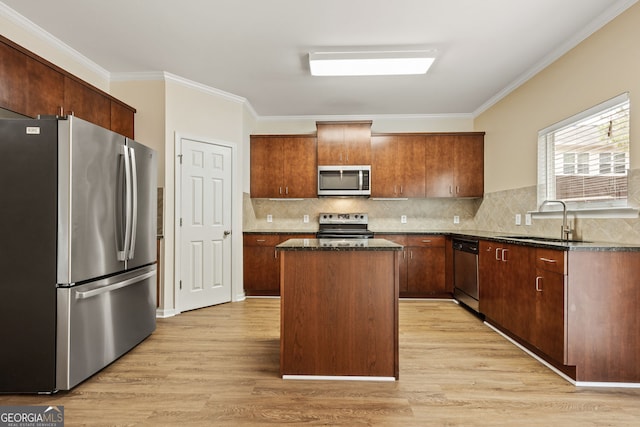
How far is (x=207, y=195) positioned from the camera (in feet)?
13.4

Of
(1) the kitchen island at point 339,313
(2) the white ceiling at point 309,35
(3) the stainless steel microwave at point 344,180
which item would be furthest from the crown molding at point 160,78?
(1) the kitchen island at point 339,313

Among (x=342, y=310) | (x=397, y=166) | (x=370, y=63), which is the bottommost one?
(x=342, y=310)

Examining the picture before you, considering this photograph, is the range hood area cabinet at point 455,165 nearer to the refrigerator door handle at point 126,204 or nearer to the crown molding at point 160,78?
the crown molding at point 160,78

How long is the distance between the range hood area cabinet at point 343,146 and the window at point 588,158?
2181 millimetres

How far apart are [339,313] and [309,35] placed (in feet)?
7.64

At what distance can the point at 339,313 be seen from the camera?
2.28 meters

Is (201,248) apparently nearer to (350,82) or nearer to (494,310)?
(350,82)

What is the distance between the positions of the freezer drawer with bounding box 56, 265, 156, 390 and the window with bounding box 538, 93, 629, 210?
381 cm

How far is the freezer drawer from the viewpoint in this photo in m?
2.07

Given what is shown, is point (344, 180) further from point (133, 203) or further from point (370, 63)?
point (133, 203)

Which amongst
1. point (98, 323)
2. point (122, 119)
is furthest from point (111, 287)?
point (122, 119)

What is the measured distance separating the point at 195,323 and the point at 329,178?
2.59m

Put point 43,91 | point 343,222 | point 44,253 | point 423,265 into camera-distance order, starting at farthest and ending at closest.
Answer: point 343,222 → point 423,265 → point 43,91 → point 44,253

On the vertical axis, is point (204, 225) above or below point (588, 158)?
below
